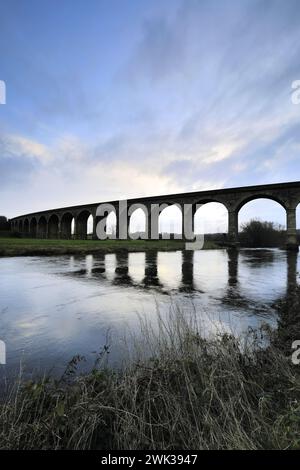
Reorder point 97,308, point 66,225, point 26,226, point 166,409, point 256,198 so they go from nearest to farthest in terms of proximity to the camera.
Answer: point 166,409 < point 97,308 < point 256,198 < point 66,225 < point 26,226

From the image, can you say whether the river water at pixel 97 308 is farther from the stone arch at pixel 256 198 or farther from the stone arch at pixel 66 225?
the stone arch at pixel 66 225

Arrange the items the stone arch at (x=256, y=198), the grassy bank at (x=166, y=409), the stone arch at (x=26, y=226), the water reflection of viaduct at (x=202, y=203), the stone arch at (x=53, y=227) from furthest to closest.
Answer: the stone arch at (x=26, y=226)
the stone arch at (x=53, y=227)
the stone arch at (x=256, y=198)
the water reflection of viaduct at (x=202, y=203)
the grassy bank at (x=166, y=409)

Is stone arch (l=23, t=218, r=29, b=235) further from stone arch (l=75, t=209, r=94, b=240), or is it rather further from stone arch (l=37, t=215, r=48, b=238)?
stone arch (l=75, t=209, r=94, b=240)

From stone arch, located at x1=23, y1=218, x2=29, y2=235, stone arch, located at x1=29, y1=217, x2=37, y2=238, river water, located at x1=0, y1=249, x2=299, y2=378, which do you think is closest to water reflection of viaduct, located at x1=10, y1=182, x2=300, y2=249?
stone arch, located at x1=29, y1=217, x2=37, y2=238

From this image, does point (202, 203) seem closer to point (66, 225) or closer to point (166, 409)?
point (66, 225)

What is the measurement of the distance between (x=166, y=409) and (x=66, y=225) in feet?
251

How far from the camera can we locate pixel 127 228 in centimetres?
5969

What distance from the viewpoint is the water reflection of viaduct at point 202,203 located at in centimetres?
3797

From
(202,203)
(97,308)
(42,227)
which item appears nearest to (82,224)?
(42,227)

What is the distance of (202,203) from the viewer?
4969 centimetres

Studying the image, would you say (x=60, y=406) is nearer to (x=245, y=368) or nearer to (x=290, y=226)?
(x=245, y=368)

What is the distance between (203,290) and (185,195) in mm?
40540

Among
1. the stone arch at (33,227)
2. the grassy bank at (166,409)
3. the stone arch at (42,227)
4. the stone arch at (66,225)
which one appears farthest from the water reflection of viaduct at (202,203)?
the grassy bank at (166,409)
